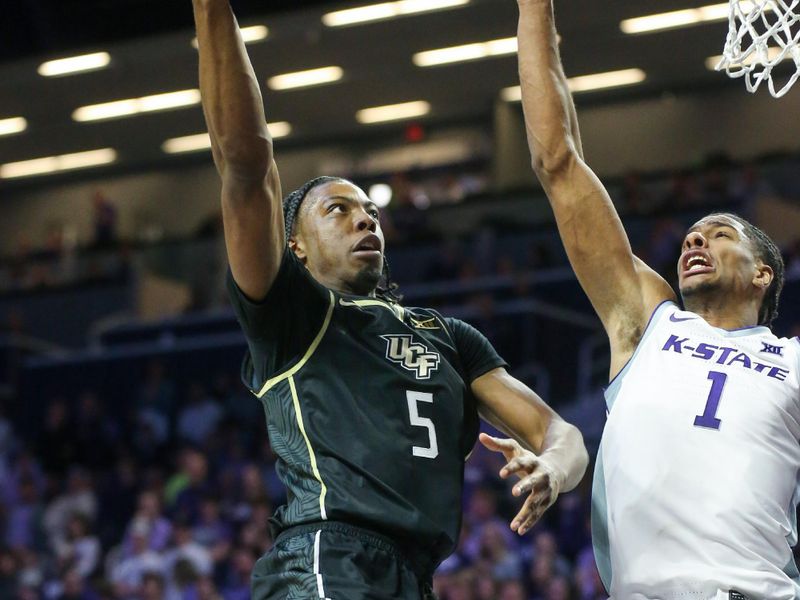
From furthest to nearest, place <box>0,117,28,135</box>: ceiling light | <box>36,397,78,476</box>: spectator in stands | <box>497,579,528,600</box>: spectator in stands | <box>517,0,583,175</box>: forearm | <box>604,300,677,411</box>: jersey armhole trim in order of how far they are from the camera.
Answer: <box>0,117,28,135</box>: ceiling light, <box>36,397,78,476</box>: spectator in stands, <box>497,579,528,600</box>: spectator in stands, <box>517,0,583,175</box>: forearm, <box>604,300,677,411</box>: jersey armhole trim

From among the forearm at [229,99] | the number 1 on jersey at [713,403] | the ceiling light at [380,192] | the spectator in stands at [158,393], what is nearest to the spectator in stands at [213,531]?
the spectator in stands at [158,393]

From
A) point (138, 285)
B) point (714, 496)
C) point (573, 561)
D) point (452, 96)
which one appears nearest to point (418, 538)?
point (714, 496)

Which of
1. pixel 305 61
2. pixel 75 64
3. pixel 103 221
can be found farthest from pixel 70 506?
pixel 103 221

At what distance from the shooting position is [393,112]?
72.0 feet

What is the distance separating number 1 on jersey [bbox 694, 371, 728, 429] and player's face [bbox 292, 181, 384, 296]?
1.13 m

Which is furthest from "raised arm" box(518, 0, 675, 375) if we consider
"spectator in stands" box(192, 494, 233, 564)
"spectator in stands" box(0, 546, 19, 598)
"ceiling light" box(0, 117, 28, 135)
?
"ceiling light" box(0, 117, 28, 135)

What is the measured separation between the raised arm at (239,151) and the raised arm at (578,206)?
3.75 ft

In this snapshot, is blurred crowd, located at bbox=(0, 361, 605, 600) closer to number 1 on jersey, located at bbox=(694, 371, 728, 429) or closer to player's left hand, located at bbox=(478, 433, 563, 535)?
number 1 on jersey, located at bbox=(694, 371, 728, 429)

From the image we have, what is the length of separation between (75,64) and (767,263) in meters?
15.0

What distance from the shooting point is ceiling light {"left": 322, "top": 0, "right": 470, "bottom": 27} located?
17.1 metres

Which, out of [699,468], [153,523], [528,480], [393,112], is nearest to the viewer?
[528,480]

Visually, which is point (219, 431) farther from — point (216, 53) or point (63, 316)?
point (216, 53)

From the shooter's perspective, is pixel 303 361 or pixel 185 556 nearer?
pixel 303 361

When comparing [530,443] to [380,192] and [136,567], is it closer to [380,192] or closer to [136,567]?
[136,567]
